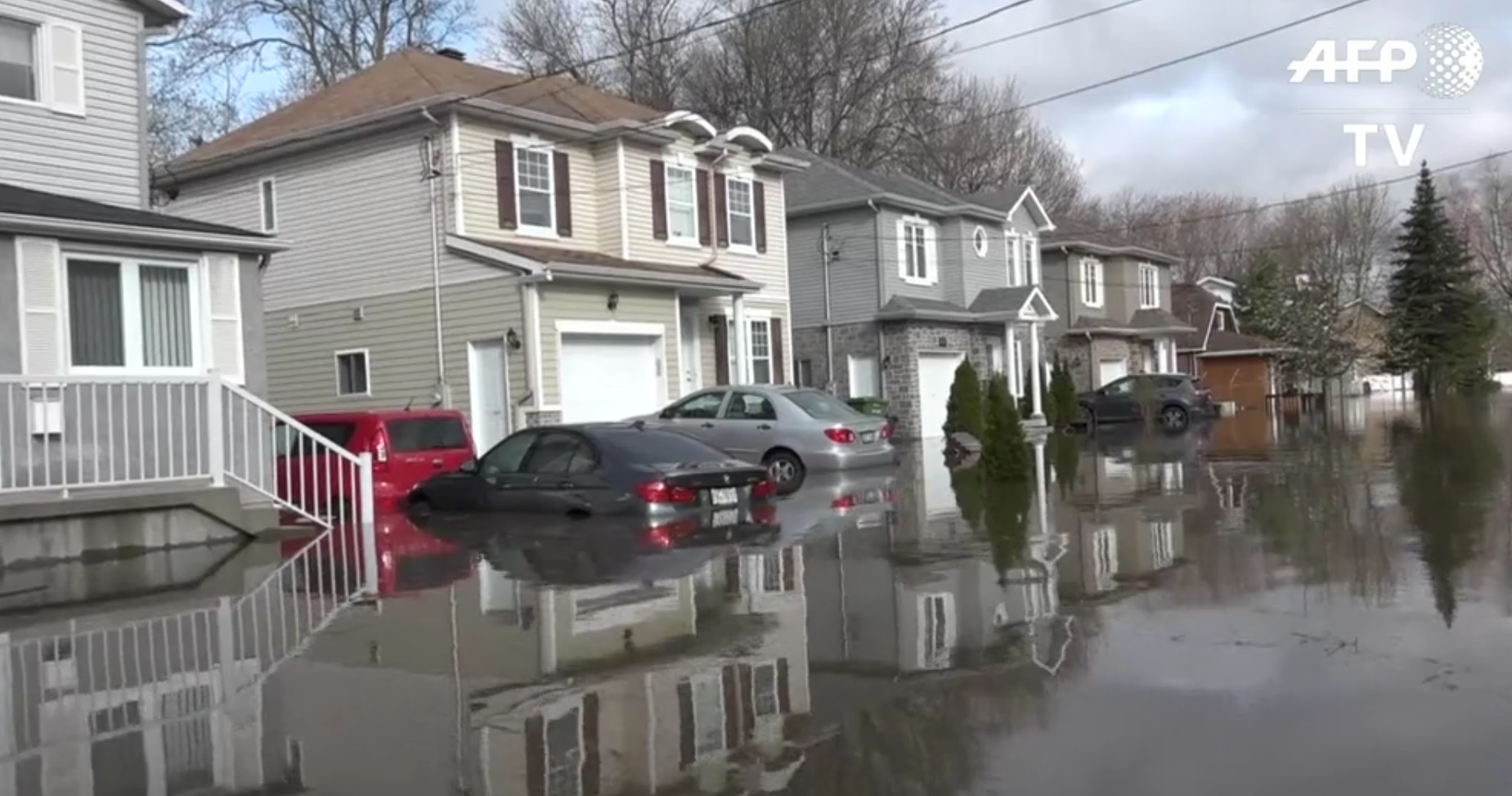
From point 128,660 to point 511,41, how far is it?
137 ft

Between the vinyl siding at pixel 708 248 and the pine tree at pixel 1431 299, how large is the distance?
39.7 m

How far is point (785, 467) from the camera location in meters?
20.2

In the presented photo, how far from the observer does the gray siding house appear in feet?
Answer: 43.8

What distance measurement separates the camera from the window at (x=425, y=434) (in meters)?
17.2

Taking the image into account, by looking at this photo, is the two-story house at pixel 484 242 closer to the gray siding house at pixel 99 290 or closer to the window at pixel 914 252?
the gray siding house at pixel 99 290

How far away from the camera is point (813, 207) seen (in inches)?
1345

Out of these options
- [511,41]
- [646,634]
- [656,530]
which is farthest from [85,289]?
[511,41]

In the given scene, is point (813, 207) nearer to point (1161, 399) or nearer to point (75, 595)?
point (1161, 399)

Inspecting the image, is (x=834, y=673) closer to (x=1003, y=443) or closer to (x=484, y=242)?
(x=1003, y=443)

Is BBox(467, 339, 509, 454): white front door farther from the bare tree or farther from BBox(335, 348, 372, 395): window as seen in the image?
the bare tree

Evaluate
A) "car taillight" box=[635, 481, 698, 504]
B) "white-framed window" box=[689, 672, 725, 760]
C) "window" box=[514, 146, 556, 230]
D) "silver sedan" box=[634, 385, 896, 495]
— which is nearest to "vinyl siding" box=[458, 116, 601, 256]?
"window" box=[514, 146, 556, 230]

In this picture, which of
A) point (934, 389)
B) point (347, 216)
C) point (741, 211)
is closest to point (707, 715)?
point (347, 216)

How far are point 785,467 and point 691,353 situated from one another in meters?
7.37

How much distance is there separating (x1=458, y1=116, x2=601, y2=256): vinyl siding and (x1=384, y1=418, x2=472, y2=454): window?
6.09 m
